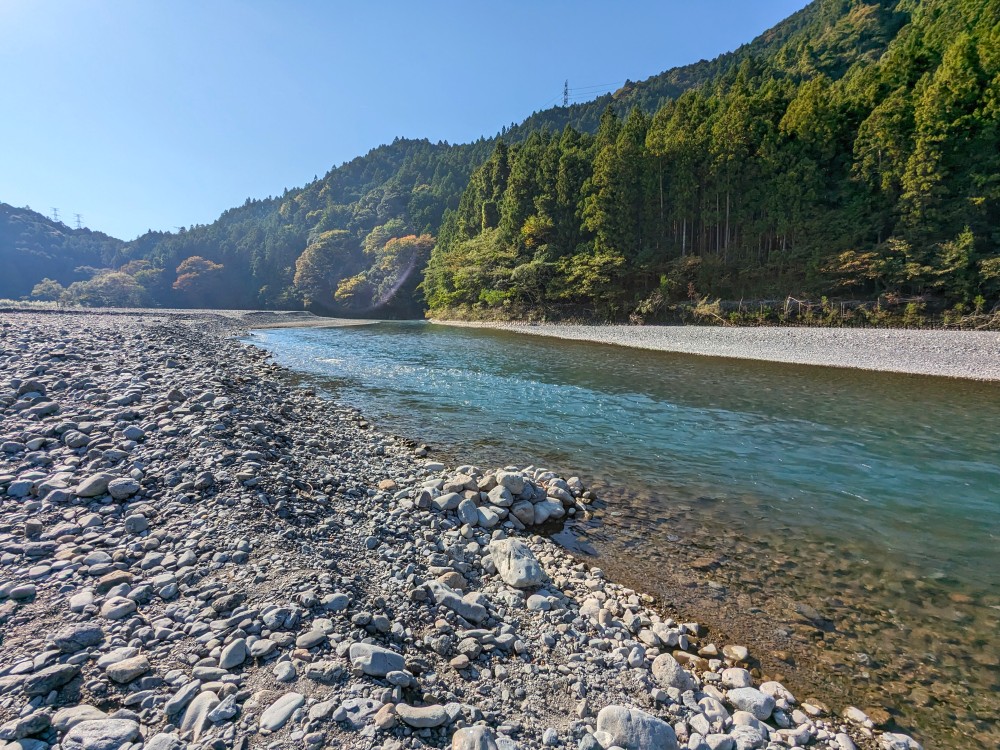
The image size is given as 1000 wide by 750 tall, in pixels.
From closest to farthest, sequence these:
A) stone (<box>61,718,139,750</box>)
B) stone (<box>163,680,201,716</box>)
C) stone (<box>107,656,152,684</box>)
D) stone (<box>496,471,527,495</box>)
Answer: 1. stone (<box>61,718,139,750</box>)
2. stone (<box>163,680,201,716</box>)
3. stone (<box>107,656,152,684</box>)
4. stone (<box>496,471,527,495</box>)

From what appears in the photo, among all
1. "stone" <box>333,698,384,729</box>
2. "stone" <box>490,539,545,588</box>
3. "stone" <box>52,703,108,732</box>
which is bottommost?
"stone" <box>490,539,545,588</box>

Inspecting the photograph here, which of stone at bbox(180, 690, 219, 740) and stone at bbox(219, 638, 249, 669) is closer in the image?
stone at bbox(180, 690, 219, 740)

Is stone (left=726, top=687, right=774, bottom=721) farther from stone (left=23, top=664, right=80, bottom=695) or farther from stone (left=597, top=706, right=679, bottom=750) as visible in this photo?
stone (left=23, top=664, right=80, bottom=695)

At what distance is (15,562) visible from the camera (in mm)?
3213

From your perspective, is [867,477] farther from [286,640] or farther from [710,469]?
[286,640]

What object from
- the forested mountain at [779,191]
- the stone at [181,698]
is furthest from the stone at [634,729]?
the forested mountain at [779,191]

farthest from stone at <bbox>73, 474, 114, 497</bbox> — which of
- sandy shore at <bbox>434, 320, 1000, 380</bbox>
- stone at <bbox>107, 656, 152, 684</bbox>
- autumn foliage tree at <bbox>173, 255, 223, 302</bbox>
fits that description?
autumn foliage tree at <bbox>173, 255, 223, 302</bbox>

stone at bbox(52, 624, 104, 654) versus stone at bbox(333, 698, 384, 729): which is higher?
stone at bbox(52, 624, 104, 654)

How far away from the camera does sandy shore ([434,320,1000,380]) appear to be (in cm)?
1612

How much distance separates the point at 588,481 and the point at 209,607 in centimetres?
524

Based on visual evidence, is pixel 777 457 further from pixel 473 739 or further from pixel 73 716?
pixel 73 716

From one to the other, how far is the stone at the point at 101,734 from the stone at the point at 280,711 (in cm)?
55

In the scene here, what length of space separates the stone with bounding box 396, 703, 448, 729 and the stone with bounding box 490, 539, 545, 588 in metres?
1.81

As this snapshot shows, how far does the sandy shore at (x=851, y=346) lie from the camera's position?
16125 mm
